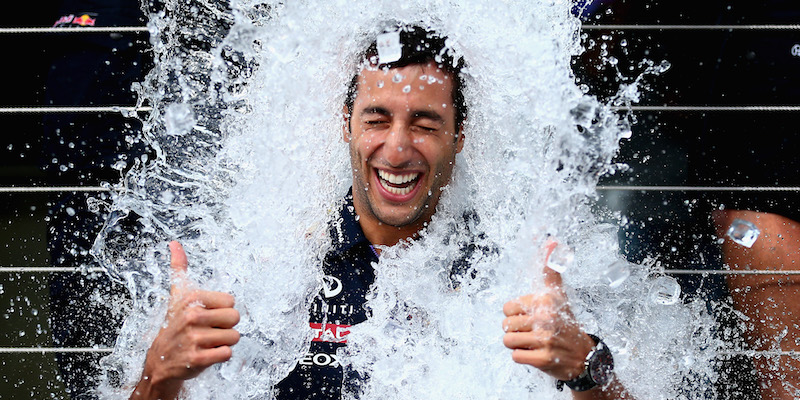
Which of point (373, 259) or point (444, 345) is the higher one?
point (373, 259)

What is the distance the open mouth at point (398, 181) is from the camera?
218 centimetres

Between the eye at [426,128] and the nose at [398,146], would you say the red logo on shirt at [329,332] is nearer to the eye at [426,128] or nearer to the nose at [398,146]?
the nose at [398,146]

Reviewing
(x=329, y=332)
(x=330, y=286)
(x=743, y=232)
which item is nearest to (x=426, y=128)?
(x=330, y=286)

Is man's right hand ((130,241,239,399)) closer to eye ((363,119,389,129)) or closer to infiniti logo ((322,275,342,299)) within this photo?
infiniti logo ((322,275,342,299))

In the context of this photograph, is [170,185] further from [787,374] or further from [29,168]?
[787,374]

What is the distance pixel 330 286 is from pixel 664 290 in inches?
38.4

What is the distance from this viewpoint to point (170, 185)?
2.37 m

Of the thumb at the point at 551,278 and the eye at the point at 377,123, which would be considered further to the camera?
the eye at the point at 377,123

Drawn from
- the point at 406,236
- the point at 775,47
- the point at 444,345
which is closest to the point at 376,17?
the point at 406,236

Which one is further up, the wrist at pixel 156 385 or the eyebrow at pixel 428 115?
the eyebrow at pixel 428 115

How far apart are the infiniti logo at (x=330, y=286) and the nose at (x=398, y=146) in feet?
1.26

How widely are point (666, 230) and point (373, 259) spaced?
1.11 m

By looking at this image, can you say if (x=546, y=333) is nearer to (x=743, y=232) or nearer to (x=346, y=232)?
(x=346, y=232)

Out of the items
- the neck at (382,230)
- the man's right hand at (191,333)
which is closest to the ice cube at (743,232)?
the neck at (382,230)
